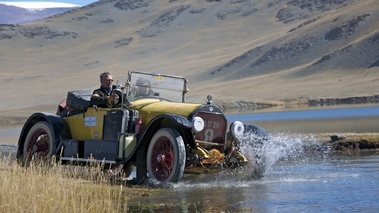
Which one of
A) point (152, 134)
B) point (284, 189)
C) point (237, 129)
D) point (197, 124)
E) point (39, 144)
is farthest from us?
point (39, 144)

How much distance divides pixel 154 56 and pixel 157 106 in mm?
133221

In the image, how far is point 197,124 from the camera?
40.6 feet

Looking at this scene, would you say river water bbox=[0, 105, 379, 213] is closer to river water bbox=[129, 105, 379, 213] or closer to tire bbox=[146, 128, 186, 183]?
river water bbox=[129, 105, 379, 213]

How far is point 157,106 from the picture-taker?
13328 mm

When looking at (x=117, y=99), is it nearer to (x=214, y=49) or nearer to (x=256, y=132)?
(x=256, y=132)

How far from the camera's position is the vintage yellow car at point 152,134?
12.6 meters

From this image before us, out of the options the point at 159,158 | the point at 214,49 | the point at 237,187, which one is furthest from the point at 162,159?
the point at 214,49

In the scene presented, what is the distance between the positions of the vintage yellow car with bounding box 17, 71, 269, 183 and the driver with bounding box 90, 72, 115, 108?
0.10m

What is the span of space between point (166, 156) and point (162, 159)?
8 cm

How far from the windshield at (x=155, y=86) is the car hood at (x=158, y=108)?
0.78 ft

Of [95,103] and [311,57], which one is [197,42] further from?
[95,103]

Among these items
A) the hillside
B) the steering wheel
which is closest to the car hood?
the steering wheel

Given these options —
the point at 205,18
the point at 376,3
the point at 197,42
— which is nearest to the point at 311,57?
the point at 376,3

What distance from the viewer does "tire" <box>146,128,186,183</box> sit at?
482 inches
